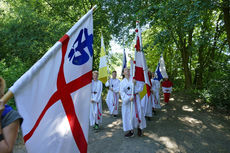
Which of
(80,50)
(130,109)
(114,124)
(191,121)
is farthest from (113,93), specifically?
(80,50)

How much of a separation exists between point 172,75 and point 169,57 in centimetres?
216

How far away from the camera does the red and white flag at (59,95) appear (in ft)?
5.43

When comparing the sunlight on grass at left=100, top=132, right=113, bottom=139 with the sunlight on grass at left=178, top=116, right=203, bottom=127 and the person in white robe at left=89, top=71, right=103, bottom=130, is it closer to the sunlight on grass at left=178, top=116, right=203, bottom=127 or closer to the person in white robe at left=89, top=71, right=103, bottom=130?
the person in white robe at left=89, top=71, right=103, bottom=130

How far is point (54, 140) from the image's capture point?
186 cm

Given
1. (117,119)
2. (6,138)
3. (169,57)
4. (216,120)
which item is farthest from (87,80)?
(169,57)

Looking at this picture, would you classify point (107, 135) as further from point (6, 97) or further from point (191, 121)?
point (6, 97)

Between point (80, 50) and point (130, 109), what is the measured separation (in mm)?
3846

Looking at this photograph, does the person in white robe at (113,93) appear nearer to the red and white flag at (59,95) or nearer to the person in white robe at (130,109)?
the person in white robe at (130,109)

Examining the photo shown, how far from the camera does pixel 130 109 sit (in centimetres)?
579

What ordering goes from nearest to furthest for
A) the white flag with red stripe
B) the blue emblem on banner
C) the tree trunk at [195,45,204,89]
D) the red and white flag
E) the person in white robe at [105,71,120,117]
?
the red and white flag, the blue emblem on banner, the white flag with red stripe, the person in white robe at [105,71,120,117], the tree trunk at [195,45,204,89]

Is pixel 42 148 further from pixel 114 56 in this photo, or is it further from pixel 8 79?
pixel 114 56

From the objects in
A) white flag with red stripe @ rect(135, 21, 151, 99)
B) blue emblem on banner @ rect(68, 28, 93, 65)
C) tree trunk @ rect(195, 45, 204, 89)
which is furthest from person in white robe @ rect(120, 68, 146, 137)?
tree trunk @ rect(195, 45, 204, 89)

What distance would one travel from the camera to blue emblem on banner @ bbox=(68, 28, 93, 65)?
2.22 metres

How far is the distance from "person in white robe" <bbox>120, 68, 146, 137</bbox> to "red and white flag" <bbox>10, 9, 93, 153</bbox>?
3408 mm
